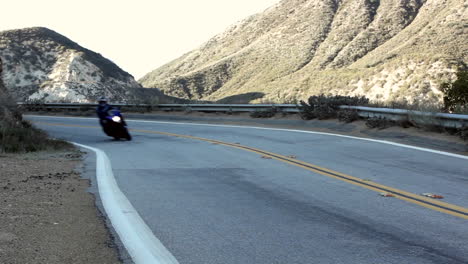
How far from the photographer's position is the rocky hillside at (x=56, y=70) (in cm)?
6169

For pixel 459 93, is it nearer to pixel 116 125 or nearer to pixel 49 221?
pixel 116 125

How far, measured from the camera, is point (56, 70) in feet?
219

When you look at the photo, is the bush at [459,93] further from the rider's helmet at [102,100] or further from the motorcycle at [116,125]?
the rider's helmet at [102,100]

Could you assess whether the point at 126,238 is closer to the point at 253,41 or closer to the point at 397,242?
the point at 397,242

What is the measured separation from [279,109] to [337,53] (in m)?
54.2

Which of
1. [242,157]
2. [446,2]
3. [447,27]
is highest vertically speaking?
[446,2]

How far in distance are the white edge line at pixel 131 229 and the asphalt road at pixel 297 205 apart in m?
0.11

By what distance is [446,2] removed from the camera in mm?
70750

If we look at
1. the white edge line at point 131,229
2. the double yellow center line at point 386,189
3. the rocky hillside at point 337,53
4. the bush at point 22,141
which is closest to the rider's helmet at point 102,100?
the bush at point 22,141

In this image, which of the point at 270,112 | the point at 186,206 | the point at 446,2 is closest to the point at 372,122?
the point at 270,112

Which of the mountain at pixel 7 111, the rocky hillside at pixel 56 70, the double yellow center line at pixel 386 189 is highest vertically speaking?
the rocky hillside at pixel 56 70

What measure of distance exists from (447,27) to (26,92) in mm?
49252

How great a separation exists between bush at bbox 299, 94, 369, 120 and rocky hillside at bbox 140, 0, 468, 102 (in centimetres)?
2074

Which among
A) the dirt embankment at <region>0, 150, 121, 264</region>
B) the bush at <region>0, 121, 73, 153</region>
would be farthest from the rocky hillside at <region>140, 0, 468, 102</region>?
the dirt embankment at <region>0, 150, 121, 264</region>
